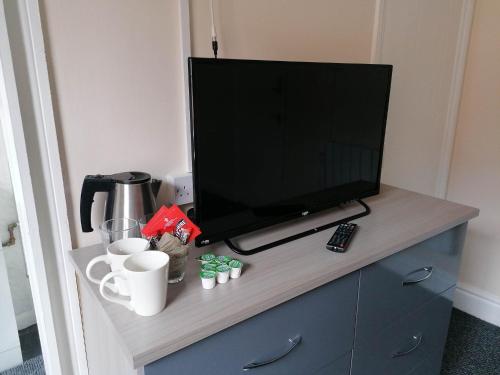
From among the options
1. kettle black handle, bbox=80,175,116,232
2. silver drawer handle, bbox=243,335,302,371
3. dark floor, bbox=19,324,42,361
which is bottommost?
dark floor, bbox=19,324,42,361

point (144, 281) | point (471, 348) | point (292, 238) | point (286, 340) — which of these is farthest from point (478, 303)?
point (144, 281)

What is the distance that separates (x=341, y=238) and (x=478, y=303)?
1602 mm

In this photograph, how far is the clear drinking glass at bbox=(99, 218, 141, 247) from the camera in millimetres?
934

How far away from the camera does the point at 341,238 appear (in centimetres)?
112

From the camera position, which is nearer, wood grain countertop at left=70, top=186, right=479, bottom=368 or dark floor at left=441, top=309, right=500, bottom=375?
wood grain countertop at left=70, top=186, right=479, bottom=368

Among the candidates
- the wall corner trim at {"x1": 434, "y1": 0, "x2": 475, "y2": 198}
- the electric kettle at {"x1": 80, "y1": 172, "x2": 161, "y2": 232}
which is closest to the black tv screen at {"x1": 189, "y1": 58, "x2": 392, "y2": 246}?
the electric kettle at {"x1": 80, "y1": 172, "x2": 161, "y2": 232}

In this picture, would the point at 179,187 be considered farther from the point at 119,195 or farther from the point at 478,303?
the point at 478,303

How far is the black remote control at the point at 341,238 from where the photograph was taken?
1069mm

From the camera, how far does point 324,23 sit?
1.50 m

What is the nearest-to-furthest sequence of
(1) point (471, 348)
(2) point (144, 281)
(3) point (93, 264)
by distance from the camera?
(2) point (144, 281)
(3) point (93, 264)
(1) point (471, 348)

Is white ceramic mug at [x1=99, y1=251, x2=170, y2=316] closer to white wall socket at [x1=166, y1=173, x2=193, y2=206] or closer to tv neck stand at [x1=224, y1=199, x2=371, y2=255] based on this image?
tv neck stand at [x1=224, y1=199, x2=371, y2=255]

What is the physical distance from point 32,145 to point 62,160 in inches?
3.2

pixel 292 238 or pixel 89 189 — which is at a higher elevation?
pixel 89 189

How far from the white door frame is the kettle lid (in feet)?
0.49
